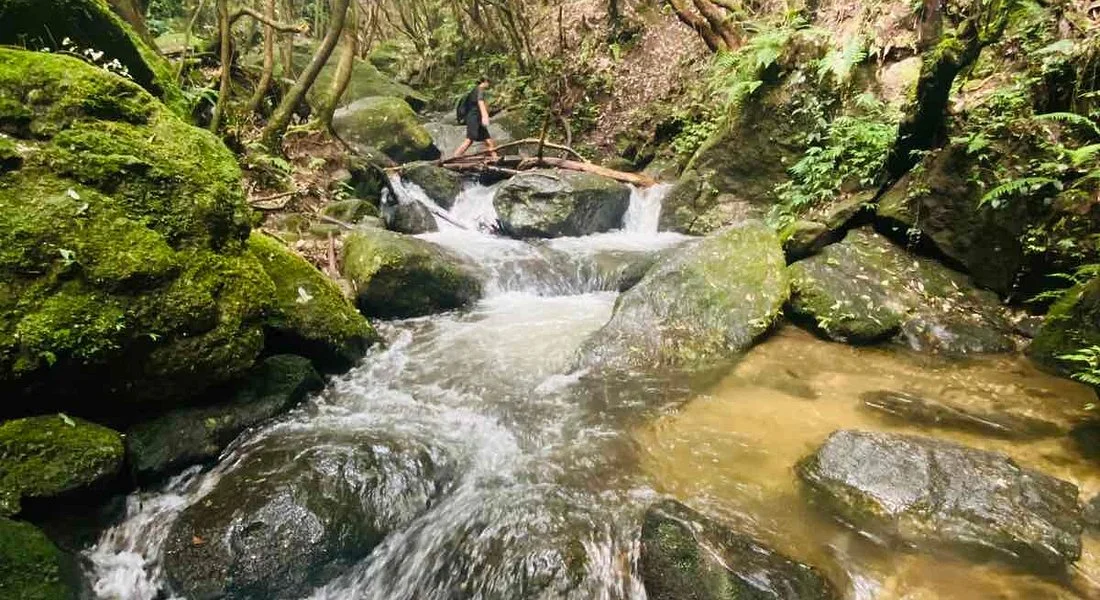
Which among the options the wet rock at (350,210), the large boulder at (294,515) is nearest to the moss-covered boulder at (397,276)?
the wet rock at (350,210)

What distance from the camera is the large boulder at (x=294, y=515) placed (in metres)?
3.03

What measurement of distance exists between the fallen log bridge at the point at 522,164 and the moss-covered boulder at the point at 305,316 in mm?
6280

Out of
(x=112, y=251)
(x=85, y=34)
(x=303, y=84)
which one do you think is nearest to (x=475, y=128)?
(x=303, y=84)

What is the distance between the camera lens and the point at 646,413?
4527 millimetres

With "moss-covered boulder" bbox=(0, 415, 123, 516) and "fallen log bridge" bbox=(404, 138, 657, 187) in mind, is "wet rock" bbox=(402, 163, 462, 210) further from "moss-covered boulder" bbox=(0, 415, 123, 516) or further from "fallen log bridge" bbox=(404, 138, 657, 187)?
"moss-covered boulder" bbox=(0, 415, 123, 516)

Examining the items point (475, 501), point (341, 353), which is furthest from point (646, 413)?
point (341, 353)

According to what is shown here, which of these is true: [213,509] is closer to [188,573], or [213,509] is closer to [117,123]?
[188,573]

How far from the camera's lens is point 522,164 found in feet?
38.5

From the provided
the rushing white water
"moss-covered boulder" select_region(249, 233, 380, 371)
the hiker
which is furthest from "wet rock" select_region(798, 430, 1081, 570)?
the hiker

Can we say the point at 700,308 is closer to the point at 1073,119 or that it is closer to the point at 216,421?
the point at 1073,119

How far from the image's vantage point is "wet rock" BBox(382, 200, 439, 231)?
9.31m

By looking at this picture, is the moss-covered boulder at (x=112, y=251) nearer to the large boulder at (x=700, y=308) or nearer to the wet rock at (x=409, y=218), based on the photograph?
the large boulder at (x=700, y=308)

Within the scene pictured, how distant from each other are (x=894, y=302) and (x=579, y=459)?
3750mm

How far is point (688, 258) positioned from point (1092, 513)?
3.82 metres
